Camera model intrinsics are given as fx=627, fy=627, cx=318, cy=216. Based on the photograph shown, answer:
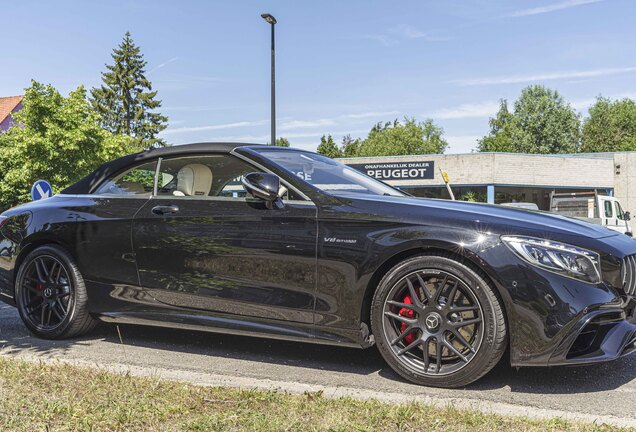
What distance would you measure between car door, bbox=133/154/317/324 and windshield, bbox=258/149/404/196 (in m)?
0.23

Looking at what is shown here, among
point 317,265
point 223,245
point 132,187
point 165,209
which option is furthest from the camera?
point 132,187

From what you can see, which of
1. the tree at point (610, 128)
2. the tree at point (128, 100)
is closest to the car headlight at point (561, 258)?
the tree at point (128, 100)

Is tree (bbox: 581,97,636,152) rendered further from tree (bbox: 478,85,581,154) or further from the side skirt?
the side skirt

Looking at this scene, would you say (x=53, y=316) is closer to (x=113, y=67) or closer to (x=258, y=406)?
(x=258, y=406)

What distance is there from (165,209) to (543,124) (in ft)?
213

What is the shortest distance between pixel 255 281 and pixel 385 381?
3.35ft

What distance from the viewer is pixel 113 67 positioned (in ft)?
201

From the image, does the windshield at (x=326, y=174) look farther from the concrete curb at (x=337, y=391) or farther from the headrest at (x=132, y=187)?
the concrete curb at (x=337, y=391)

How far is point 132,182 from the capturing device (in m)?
4.89

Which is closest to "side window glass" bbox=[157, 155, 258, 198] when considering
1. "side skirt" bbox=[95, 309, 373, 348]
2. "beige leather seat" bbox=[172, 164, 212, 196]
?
"beige leather seat" bbox=[172, 164, 212, 196]

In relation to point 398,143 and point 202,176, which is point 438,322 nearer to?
point 202,176

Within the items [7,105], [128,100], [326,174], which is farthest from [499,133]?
[326,174]

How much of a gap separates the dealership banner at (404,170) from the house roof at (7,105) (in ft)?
115

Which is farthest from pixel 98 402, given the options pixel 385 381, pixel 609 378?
pixel 609 378
